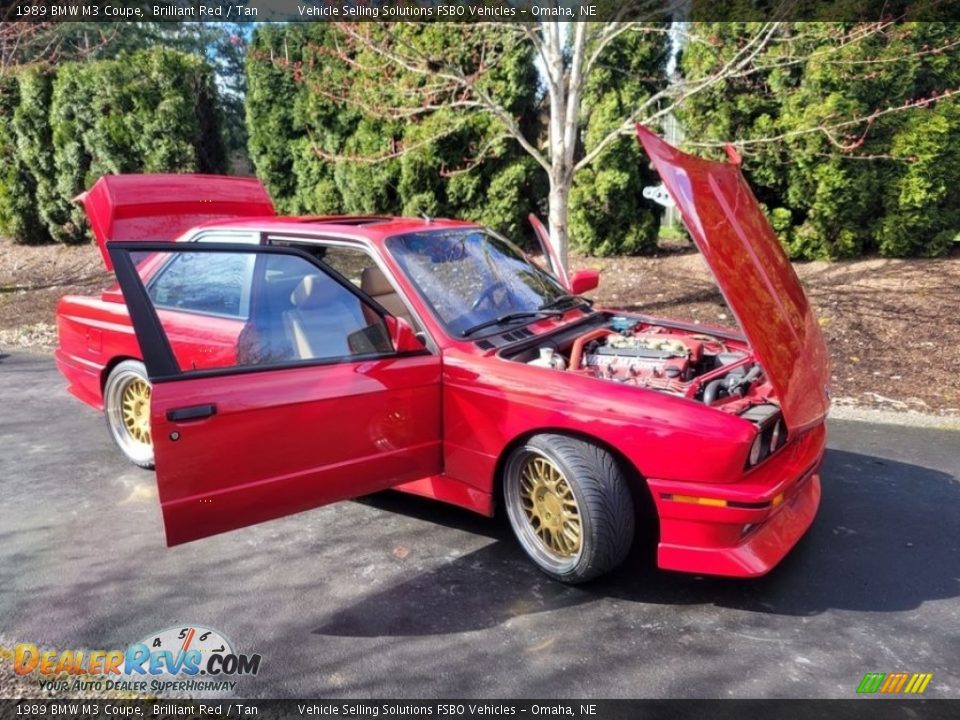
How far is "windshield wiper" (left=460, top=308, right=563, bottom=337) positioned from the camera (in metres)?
3.46

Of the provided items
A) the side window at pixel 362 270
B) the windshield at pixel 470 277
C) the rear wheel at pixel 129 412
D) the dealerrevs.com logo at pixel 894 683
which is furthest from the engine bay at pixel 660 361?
the rear wheel at pixel 129 412

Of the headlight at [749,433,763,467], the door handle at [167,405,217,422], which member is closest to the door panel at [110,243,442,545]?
the door handle at [167,405,217,422]

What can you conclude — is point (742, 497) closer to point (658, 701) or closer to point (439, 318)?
point (658, 701)

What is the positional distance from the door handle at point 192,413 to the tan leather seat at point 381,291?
1.38 m

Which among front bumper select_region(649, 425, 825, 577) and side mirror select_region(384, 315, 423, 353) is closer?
front bumper select_region(649, 425, 825, 577)

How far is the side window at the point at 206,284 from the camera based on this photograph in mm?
3324

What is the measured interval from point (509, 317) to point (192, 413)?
1682mm

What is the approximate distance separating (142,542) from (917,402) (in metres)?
5.74

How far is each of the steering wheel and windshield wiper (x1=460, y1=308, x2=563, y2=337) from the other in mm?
119

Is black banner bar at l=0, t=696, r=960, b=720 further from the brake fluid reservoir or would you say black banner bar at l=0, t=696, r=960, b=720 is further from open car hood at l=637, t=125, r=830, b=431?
the brake fluid reservoir

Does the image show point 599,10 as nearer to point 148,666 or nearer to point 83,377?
point 83,377

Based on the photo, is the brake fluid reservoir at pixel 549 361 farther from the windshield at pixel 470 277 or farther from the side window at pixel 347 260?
the side window at pixel 347 260

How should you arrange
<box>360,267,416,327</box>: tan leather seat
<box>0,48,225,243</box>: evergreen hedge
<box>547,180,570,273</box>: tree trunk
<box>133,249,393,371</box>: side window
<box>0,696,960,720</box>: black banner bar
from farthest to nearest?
<box>0,48,225,243</box>: evergreen hedge, <box>547,180,570,273</box>: tree trunk, <box>360,267,416,327</box>: tan leather seat, <box>133,249,393,371</box>: side window, <box>0,696,960,720</box>: black banner bar

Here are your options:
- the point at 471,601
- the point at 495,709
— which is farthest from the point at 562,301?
the point at 495,709
